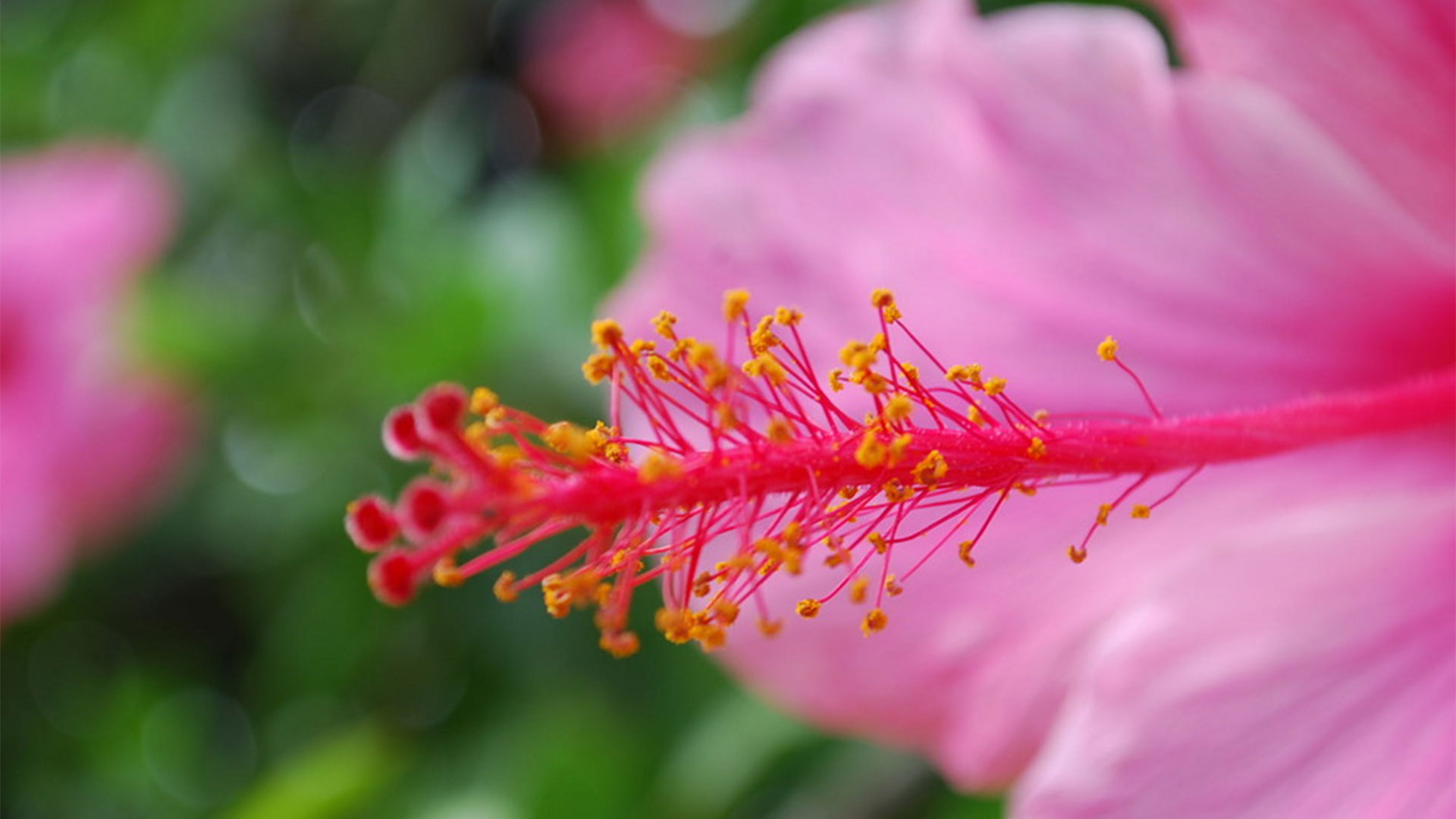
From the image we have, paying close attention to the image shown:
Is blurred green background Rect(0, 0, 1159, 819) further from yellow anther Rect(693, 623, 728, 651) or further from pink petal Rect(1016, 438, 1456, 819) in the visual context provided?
yellow anther Rect(693, 623, 728, 651)

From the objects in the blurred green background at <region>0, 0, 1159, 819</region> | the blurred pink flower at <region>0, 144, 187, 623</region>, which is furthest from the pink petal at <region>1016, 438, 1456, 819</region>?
the blurred pink flower at <region>0, 144, 187, 623</region>

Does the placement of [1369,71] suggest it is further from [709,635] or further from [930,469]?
[709,635]

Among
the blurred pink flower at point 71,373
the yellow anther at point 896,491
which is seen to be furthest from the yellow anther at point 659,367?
the blurred pink flower at point 71,373

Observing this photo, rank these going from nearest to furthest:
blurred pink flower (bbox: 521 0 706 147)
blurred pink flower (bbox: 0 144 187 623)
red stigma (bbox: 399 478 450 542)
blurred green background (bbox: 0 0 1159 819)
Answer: red stigma (bbox: 399 478 450 542) → blurred green background (bbox: 0 0 1159 819) → blurred pink flower (bbox: 0 144 187 623) → blurred pink flower (bbox: 521 0 706 147)

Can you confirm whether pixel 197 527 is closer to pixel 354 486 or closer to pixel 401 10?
pixel 354 486

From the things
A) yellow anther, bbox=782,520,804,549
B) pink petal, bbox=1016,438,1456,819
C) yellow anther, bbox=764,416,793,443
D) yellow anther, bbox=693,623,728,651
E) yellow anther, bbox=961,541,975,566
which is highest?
yellow anther, bbox=764,416,793,443

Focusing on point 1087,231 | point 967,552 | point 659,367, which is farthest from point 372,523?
point 1087,231

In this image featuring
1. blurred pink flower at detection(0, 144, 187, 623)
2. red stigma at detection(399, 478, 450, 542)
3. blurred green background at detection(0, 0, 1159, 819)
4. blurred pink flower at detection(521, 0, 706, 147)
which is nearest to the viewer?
red stigma at detection(399, 478, 450, 542)
